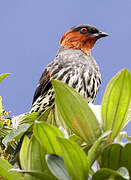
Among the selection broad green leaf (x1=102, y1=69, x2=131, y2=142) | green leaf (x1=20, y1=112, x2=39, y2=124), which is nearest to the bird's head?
green leaf (x1=20, y1=112, x2=39, y2=124)

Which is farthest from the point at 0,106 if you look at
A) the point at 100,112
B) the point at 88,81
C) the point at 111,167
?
the point at 88,81

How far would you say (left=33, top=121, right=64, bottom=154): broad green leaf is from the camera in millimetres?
1010

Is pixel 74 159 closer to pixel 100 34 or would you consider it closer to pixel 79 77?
pixel 79 77

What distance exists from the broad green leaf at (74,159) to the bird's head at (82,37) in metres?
4.30

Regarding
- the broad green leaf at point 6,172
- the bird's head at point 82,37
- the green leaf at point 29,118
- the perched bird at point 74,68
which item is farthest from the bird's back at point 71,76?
the broad green leaf at point 6,172

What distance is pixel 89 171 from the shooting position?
1082 millimetres

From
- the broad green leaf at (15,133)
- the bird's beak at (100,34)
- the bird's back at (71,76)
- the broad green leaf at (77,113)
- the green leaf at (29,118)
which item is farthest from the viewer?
the bird's beak at (100,34)

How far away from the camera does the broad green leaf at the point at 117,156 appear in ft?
3.42

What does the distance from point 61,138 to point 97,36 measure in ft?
14.9

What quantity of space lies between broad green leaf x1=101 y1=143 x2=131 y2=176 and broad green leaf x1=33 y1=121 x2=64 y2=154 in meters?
0.13

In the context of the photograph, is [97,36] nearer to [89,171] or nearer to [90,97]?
[90,97]

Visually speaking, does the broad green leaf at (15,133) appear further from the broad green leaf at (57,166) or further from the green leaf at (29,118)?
the broad green leaf at (57,166)

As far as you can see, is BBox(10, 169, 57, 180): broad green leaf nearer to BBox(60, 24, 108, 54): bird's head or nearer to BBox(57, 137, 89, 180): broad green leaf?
BBox(57, 137, 89, 180): broad green leaf

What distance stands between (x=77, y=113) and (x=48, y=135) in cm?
12
